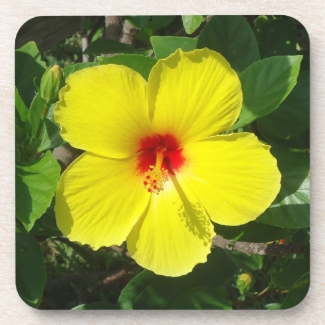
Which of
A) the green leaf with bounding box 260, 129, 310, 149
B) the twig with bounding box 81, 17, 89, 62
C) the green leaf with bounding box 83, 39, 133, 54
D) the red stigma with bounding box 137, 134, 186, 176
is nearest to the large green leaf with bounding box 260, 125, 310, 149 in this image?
the green leaf with bounding box 260, 129, 310, 149

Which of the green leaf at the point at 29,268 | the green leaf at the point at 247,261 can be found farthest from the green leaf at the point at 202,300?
the green leaf at the point at 29,268

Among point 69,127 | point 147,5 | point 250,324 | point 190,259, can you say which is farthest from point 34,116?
point 250,324

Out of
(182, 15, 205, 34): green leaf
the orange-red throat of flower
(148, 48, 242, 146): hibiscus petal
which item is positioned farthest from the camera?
(182, 15, 205, 34): green leaf

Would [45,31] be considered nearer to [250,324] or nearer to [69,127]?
[69,127]

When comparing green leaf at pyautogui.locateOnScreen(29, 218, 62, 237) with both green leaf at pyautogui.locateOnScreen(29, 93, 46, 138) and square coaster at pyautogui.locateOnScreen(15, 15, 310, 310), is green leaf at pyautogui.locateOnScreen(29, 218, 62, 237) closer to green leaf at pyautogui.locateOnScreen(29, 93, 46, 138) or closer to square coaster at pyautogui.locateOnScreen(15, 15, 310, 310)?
square coaster at pyautogui.locateOnScreen(15, 15, 310, 310)

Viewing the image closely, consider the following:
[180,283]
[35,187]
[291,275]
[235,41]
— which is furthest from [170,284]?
[235,41]
